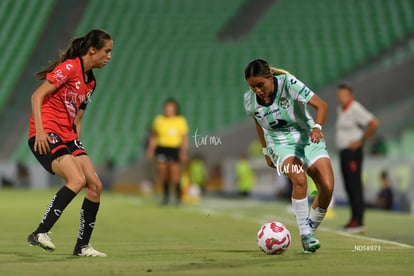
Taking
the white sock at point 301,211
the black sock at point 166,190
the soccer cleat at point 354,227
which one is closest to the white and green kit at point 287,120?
the white sock at point 301,211

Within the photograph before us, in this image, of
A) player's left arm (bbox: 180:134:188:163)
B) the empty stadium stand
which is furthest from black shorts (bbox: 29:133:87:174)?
the empty stadium stand

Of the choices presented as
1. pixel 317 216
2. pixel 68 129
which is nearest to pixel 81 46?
pixel 68 129

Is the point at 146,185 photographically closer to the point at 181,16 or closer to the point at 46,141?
the point at 181,16

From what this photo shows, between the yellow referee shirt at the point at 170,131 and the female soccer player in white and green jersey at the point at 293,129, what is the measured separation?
956 centimetres

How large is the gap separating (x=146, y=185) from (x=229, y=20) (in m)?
9.15

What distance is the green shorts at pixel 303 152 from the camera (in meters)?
8.54

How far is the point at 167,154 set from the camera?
1820cm

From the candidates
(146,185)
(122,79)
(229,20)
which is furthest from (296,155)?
(229,20)

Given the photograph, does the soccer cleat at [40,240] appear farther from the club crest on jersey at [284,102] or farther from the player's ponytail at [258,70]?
the club crest on jersey at [284,102]

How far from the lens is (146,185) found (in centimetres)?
2488

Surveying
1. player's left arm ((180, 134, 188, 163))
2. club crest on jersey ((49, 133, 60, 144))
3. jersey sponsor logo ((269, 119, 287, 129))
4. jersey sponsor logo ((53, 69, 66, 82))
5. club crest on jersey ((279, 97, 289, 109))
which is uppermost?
club crest on jersey ((279, 97, 289, 109))

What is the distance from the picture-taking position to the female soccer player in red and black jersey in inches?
303

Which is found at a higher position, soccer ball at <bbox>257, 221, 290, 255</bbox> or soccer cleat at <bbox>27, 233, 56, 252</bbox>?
soccer ball at <bbox>257, 221, 290, 255</bbox>

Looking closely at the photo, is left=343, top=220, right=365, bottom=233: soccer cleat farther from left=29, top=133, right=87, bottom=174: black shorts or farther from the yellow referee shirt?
the yellow referee shirt
